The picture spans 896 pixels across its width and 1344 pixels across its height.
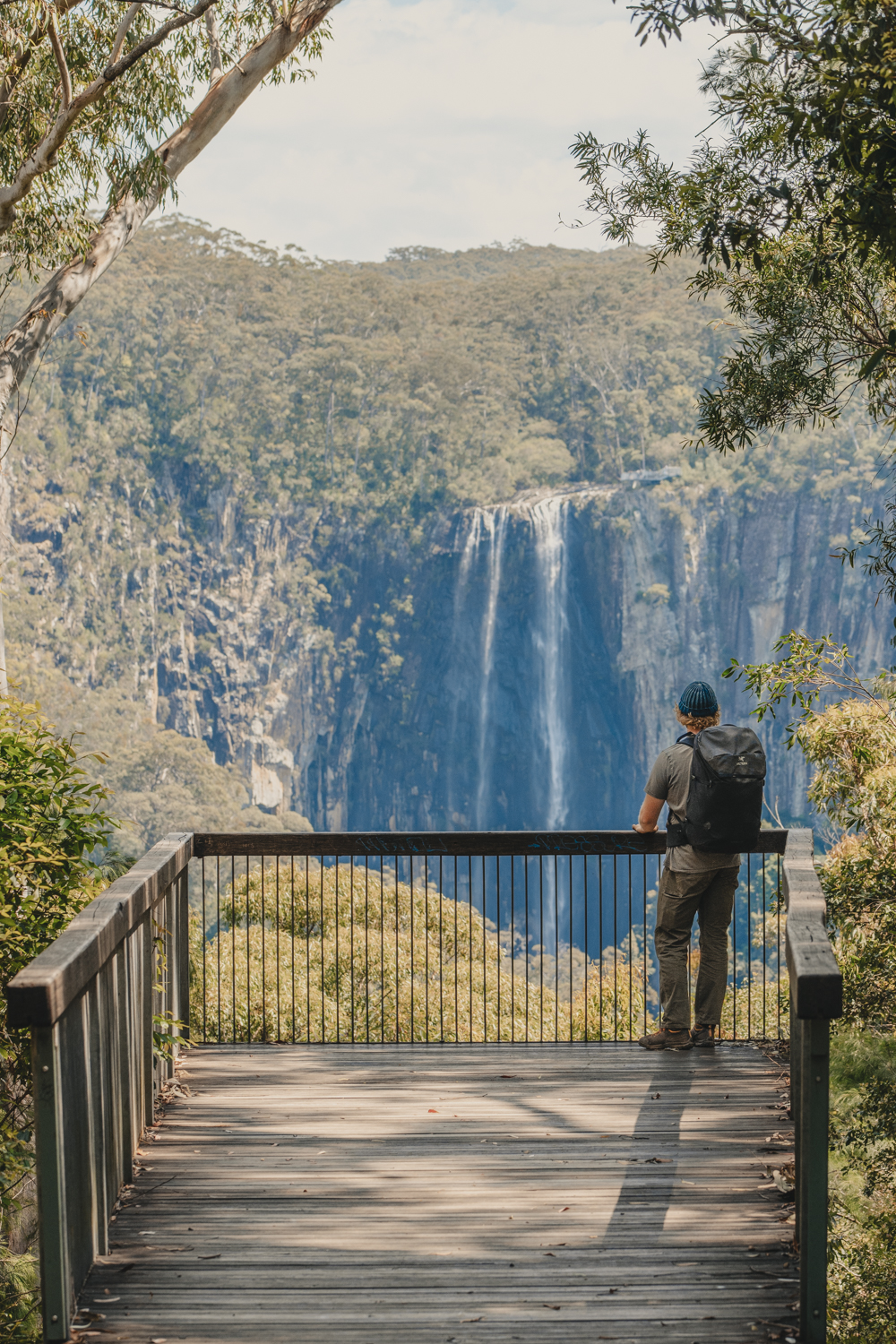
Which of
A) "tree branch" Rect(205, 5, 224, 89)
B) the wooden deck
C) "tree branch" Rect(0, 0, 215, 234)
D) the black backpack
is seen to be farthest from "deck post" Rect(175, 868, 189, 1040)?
"tree branch" Rect(205, 5, 224, 89)

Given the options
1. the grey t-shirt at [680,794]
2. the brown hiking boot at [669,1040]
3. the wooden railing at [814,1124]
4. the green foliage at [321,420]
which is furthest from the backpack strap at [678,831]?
the green foliage at [321,420]

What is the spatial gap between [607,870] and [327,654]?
2937 cm

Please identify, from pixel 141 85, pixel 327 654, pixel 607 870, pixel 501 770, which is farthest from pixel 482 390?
pixel 141 85

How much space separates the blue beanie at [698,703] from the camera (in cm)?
417

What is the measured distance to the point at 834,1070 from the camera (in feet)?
22.3

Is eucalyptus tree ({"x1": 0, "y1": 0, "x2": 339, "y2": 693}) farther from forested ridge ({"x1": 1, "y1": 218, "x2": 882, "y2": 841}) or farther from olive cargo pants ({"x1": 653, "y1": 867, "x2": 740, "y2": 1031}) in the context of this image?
forested ridge ({"x1": 1, "y1": 218, "x2": 882, "y2": 841})

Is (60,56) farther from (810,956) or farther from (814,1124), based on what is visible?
(814,1124)

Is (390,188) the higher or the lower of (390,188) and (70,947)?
the higher

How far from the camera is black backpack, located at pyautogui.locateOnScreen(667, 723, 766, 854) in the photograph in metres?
3.96

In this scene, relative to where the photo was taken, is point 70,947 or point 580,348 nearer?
point 70,947

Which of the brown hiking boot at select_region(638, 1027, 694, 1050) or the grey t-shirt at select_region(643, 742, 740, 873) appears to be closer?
the grey t-shirt at select_region(643, 742, 740, 873)

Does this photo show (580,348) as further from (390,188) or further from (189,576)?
(189,576)

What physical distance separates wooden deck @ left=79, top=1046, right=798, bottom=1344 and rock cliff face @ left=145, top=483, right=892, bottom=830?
189 feet

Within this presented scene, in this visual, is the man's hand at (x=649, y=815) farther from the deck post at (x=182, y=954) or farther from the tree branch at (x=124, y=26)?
the tree branch at (x=124, y=26)
